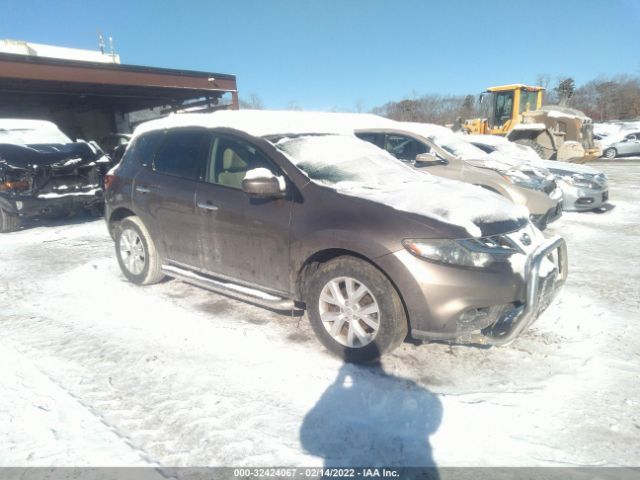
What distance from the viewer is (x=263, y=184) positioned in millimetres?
3244

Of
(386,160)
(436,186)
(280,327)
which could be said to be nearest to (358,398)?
(280,327)

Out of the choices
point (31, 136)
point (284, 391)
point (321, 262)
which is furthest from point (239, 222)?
point (31, 136)

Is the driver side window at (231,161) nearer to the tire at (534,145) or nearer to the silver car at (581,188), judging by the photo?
the silver car at (581,188)

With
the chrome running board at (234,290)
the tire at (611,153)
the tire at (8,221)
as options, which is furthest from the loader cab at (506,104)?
the tire at (8,221)

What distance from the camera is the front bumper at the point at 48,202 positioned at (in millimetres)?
7176

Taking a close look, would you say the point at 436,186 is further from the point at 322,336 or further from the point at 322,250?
the point at 322,336

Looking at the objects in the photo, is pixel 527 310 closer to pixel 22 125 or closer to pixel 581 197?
pixel 581 197

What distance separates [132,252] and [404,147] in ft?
14.9

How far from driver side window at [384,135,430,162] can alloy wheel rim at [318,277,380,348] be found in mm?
4422

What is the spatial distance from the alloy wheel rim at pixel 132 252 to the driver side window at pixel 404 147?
4.18 meters

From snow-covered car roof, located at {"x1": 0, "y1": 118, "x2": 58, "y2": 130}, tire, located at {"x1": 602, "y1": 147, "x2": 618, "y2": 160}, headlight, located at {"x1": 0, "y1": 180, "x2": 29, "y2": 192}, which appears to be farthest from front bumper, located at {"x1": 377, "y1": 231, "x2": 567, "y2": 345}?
tire, located at {"x1": 602, "y1": 147, "x2": 618, "y2": 160}

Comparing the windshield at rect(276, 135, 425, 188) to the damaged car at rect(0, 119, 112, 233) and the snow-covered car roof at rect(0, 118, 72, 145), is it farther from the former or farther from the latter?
the snow-covered car roof at rect(0, 118, 72, 145)

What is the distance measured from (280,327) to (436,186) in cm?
181

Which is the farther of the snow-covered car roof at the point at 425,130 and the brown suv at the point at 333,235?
the snow-covered car roof at the point at 425,130
